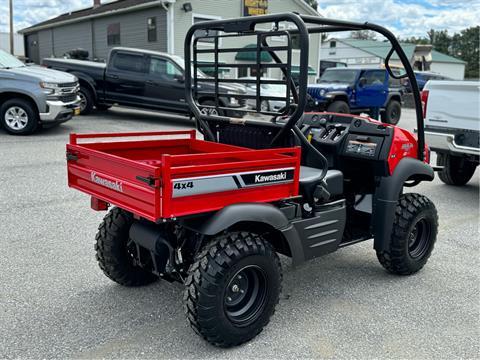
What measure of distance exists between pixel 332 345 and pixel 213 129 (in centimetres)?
186

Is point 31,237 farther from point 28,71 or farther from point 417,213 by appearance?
point 28,71

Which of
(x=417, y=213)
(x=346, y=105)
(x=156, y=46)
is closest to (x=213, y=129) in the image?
(x=417, y=213)

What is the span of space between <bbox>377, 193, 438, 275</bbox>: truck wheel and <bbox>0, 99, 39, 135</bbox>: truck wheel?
314 inches

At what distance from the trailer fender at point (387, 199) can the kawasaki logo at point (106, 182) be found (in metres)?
2.04

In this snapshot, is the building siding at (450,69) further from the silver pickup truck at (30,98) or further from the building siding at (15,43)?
the silver pickup truck at (30,98)

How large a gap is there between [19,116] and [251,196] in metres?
8.29

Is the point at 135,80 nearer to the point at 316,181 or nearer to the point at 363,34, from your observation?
the point at 316,181

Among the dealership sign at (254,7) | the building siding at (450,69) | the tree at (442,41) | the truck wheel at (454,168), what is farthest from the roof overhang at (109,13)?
the tree at (442,41)

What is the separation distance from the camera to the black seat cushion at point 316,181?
3482 mm

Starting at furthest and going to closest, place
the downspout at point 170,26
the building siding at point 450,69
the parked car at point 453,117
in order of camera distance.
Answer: the building siding at point 450,69 → the downspout at point 170,26 → the parked car at point 453,117

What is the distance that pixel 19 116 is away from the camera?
9984 mm

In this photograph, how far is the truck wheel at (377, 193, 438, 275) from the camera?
402 centimetres

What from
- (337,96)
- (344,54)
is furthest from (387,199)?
(344,54)

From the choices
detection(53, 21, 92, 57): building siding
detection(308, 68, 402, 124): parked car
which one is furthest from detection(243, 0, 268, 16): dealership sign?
detection(53, 21, 92, 57): building siding
